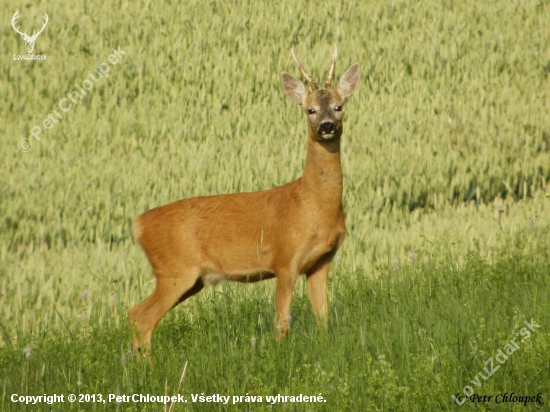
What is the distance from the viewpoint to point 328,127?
6.33m

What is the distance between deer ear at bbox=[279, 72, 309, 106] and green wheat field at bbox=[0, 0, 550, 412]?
155 cm

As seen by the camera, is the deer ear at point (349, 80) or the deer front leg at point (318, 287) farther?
the deer ear at point (349, 80)

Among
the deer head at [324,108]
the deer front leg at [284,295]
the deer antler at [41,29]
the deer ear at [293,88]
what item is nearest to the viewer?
the deer front leg at [284,295]

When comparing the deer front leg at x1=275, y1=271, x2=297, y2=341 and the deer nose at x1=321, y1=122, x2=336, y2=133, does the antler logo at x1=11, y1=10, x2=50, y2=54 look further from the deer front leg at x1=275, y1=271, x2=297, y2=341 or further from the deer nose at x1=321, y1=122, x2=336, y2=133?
the deer front leg at x1=275, y1=271, x2=297, y2=341

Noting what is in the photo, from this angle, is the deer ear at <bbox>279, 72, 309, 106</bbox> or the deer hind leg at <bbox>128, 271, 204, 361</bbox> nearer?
the deer hind leg at <bbox>128, 271, 204, 361</bbox>

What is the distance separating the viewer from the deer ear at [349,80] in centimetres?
697

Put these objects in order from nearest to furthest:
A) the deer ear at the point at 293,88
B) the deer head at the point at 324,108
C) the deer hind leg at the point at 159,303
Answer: the deer head at the point at 324,108
the deer hind leg at the point at 159,303
the deer ear at the point at 293,88

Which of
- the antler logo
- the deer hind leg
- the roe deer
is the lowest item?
the deer hind leg

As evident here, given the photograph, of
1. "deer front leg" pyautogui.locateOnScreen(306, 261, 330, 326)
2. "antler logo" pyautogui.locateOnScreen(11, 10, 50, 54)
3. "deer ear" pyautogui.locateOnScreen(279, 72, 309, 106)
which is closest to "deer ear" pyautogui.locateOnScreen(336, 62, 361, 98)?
"deer ear" pyautogui.locateOnScreen(279, 72, 309, 106)

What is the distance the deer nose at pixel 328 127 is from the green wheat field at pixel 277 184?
134 centimetres

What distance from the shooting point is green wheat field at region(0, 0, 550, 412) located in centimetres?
507

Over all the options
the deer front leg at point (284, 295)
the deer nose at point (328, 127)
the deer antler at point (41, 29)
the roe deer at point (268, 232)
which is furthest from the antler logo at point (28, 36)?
the deer front leg at point (284, 295)

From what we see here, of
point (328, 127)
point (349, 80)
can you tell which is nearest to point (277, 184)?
point (349, 80)

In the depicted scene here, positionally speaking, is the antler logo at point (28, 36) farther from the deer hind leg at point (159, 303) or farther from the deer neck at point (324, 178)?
the deer neck at point (324, 178)
